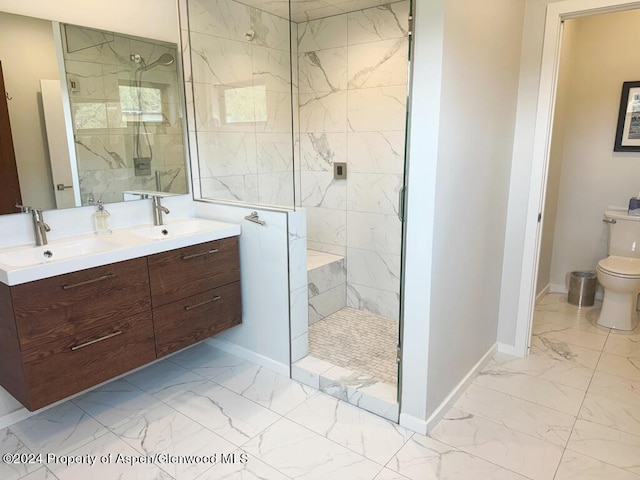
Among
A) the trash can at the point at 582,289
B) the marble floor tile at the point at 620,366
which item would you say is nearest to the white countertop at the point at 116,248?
the marble floor tile at the point at 620,366

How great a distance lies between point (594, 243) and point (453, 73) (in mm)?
2781

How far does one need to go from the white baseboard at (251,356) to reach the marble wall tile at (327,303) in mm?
631

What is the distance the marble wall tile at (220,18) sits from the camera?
2.75 m

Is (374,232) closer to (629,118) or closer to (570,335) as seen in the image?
(570,335)

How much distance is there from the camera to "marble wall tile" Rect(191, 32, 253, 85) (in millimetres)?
2793

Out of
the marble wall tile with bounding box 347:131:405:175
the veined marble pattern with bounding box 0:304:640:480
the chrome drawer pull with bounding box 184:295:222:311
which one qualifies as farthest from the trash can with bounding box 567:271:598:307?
the chrome drawer pull with bounding box 184:295:222:311

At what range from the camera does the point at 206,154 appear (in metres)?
2.91

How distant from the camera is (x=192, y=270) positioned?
2361 mm

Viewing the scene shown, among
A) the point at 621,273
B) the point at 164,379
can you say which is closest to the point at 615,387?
the point at 621,273

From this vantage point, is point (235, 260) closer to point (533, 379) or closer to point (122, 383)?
point (122, 383)

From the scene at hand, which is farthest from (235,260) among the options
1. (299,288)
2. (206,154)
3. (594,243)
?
(594,243)

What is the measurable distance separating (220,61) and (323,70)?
0.88 metres

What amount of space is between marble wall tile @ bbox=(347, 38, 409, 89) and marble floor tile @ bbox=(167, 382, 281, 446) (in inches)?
91.4

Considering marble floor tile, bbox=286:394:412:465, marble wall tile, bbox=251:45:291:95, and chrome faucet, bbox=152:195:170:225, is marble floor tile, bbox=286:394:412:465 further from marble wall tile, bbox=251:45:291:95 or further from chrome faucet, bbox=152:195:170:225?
marble wall tile, bbox=251:45:291:95
